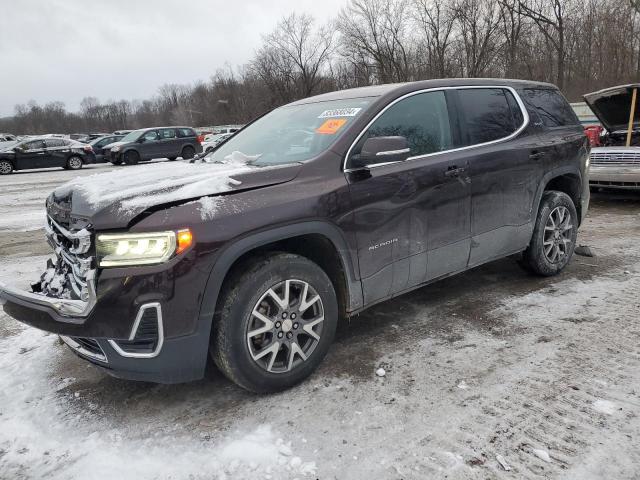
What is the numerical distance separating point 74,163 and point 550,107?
23682mm

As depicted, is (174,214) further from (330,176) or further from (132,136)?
(132,136)

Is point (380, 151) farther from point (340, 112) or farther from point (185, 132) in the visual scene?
point (185, 132)

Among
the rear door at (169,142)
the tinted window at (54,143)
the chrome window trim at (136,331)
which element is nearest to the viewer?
the chrome window trim at (136,331)

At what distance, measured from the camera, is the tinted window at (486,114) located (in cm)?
385

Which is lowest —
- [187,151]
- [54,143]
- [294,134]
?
[294,134]

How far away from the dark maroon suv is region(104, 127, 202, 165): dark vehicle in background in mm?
21013

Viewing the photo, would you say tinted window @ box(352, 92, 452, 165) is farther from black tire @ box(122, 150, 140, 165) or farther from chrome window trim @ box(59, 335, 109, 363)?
black tire @ box(122, 150, 140, 165)

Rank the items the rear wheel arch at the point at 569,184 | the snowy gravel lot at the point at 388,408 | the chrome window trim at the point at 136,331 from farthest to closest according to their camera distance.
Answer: the rear wheel arch at the point at 569,184 < the chrome window trim at the point at 136,331 < the snowy gravel lot at the point at 388,408

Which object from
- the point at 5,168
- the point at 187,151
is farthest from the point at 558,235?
the point at 5,168

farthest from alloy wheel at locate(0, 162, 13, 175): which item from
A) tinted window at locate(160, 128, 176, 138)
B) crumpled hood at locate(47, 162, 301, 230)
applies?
crumpled hood at locate(47, 162, 301, 230)

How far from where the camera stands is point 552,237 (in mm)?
4531

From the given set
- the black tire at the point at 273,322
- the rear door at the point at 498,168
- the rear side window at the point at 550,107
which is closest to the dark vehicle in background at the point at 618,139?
the rear side window at the point at 550,107

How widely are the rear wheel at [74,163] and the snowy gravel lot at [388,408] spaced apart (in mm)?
A: 21878

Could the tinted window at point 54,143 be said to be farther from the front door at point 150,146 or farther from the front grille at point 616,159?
the front grille at point 616,159
